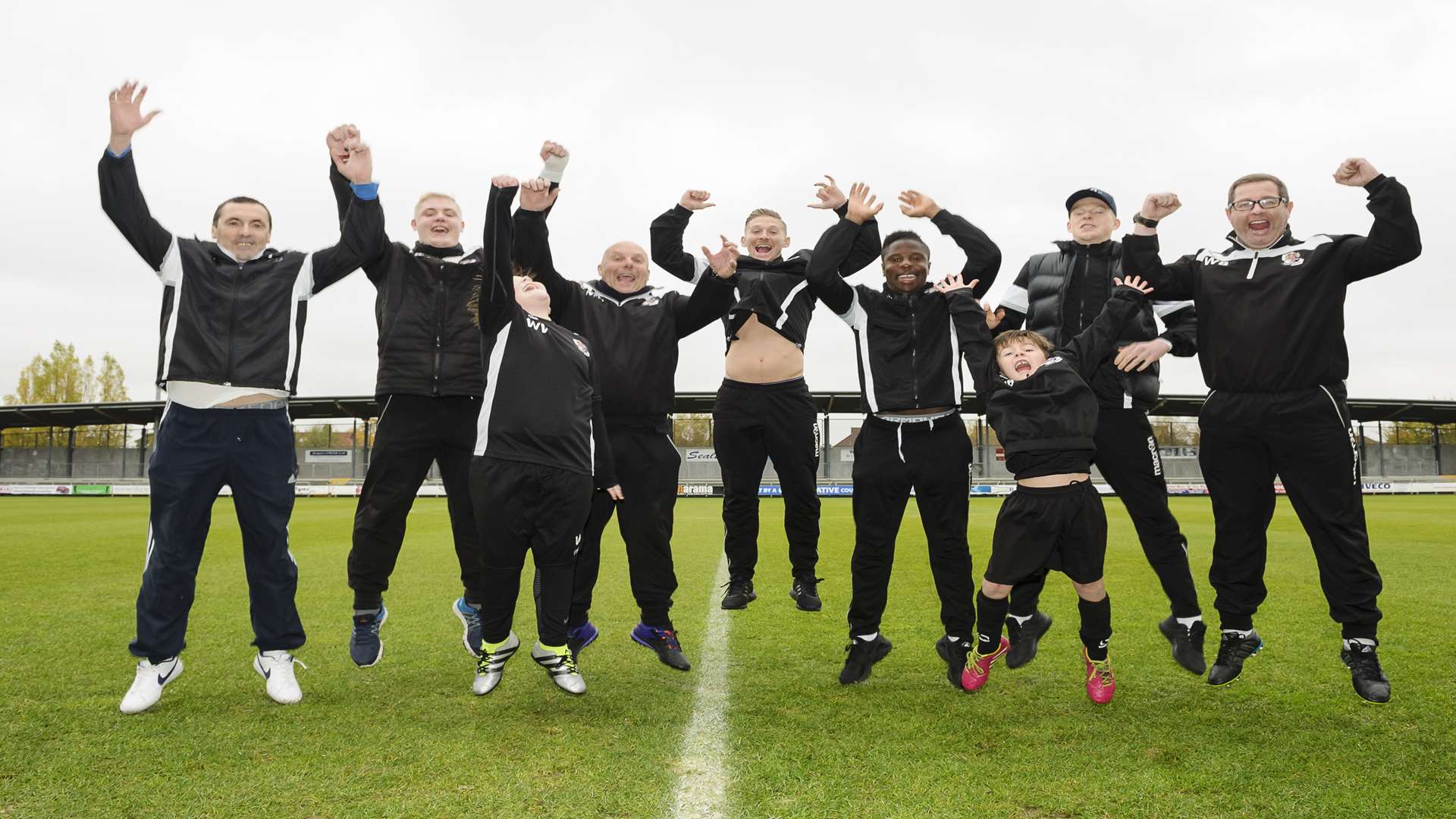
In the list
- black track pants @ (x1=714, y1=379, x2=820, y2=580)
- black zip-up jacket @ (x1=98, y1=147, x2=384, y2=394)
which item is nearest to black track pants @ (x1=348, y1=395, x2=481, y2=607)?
black zip-up jacket @ (x1=98, y1=147, x2=384, y2=394)

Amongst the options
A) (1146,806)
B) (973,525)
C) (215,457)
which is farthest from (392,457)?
(973,525)

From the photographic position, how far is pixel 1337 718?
3490mm

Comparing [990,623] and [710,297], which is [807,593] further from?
[710,297]

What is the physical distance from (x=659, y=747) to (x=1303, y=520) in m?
3.37

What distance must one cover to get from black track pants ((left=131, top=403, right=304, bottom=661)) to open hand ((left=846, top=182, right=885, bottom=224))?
3.10m

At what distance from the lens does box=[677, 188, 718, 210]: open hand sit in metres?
5.07

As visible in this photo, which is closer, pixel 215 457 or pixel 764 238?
pixel 215 457

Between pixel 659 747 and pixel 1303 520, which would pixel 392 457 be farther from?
pixel 1303 520

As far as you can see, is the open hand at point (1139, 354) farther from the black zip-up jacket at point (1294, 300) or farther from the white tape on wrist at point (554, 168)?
the white tape on wrist at point (554, 168)

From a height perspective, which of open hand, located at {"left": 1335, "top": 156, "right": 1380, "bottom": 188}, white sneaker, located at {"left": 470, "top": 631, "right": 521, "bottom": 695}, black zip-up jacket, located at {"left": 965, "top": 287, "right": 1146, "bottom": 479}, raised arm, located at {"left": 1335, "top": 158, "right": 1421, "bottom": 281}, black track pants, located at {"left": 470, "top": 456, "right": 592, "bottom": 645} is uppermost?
open hand, located at {"left": 1335, "top": 156, "right": 1380, "bottom": 188}

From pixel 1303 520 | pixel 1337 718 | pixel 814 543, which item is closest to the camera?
pixel 1337 718

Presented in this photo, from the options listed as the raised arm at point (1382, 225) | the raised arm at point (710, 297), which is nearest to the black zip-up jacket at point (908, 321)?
the raised arm at point (710, 297)

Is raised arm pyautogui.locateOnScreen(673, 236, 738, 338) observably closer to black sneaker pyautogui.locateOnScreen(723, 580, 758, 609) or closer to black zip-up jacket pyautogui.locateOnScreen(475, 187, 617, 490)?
black zip-up jacket pyautogui.locateOnScreen(475, 187, 617, 490)

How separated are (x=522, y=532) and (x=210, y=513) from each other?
5.03 feet
